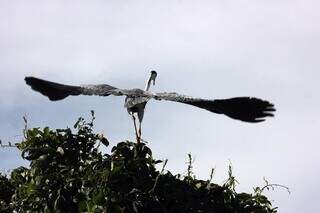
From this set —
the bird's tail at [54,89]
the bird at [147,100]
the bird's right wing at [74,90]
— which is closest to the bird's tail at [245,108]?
the bird at [147,100]

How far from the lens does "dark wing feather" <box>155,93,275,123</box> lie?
325 inches

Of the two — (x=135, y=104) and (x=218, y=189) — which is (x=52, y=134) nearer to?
(x=135, y=104)

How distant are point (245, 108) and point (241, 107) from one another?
0.16 feet

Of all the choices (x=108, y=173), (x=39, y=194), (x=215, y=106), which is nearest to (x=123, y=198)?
(x=108, y=173)

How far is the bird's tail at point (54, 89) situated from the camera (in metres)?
9.12

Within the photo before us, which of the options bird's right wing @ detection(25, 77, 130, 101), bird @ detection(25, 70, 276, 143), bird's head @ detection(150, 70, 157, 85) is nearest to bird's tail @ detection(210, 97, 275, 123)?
bird @ detection(25, 70, 276, 143)

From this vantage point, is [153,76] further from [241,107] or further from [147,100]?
[241,107]

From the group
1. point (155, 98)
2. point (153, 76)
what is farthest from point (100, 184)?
point (153, 76)

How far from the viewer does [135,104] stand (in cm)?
904

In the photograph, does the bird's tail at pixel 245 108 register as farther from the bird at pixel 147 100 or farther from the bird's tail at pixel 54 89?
the bird's tail at pixel 54 89

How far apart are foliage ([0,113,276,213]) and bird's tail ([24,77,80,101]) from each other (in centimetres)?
77

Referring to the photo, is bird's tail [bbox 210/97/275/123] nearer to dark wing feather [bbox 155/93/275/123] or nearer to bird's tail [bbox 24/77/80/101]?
dark wing feather [bbox 155/93/275/123]

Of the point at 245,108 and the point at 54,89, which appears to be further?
the point at 54,89

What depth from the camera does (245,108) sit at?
8.33m
